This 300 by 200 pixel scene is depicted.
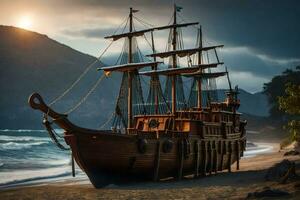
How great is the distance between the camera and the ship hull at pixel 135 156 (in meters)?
25.4

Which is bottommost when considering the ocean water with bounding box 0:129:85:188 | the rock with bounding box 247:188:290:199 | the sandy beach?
the ocean water with bounding box 0:129:85:188

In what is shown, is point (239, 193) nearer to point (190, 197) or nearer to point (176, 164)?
point (190, 197)

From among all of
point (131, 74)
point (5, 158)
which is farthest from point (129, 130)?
point (5, 158)

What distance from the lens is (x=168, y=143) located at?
29.1 meters

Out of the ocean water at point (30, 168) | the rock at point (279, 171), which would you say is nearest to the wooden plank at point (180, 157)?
the rock at point (279, 171)

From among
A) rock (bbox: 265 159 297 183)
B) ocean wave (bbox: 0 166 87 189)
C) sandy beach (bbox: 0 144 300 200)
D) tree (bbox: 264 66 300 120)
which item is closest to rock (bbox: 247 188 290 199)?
sandy beach (bbox: 0 144 300 200)

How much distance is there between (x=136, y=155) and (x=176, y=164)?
427 cm

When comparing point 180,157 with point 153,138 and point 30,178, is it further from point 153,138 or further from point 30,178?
point 30,178

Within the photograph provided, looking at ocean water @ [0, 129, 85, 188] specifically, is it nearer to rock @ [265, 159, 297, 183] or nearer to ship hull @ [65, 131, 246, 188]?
ship hull @ [65, 131, 246, 188]

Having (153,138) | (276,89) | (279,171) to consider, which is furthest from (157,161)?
(276,89)

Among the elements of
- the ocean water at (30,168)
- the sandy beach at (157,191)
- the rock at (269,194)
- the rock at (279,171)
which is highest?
the rock at (269,194)

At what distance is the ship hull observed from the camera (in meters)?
25.4

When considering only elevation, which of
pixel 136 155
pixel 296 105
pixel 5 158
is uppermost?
pixel 296 105

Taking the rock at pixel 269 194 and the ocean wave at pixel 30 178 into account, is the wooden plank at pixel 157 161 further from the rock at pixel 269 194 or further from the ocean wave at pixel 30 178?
the rock at pixel 269 194
